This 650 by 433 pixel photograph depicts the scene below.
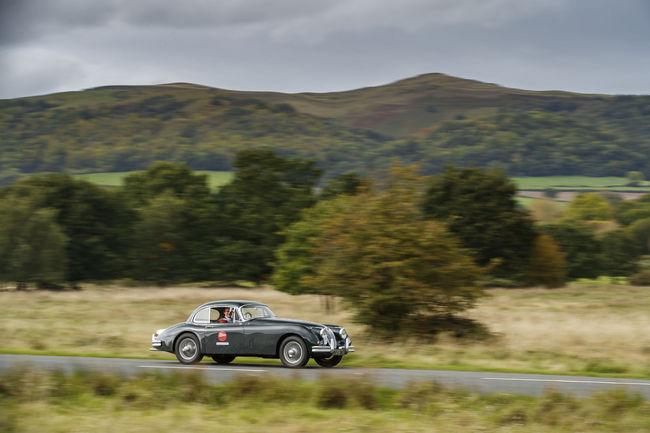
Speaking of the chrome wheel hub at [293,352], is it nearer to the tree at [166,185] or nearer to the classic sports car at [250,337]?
the classic sports car at [250,337]

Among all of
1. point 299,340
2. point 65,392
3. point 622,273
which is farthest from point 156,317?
point 622,273

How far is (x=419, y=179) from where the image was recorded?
25500 mm

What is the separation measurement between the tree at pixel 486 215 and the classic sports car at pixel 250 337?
134 feet

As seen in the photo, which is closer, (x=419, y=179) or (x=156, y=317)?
(x=419, y=179)

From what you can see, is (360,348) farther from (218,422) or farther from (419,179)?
(218,422)

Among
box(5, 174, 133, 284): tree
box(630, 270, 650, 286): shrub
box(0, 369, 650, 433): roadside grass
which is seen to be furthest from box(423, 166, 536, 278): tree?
box(0, 369, 650, 433): roadside grass

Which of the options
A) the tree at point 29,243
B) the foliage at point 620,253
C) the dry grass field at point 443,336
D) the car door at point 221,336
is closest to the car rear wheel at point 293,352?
the car door at point 221,336

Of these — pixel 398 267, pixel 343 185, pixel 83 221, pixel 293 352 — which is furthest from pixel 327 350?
pixel 83 221

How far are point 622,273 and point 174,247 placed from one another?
4805cm

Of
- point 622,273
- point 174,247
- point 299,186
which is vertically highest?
point 299,186

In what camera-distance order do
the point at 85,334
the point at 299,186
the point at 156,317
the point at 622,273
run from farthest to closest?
the point at 622,273, the point at 299,186, the point at 156,317, the point at 85,334

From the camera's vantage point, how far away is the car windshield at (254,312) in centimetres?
1631

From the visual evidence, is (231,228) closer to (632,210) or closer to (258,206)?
(258,206)

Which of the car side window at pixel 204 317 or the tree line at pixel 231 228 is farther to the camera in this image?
the tree line at pixel 231 228
